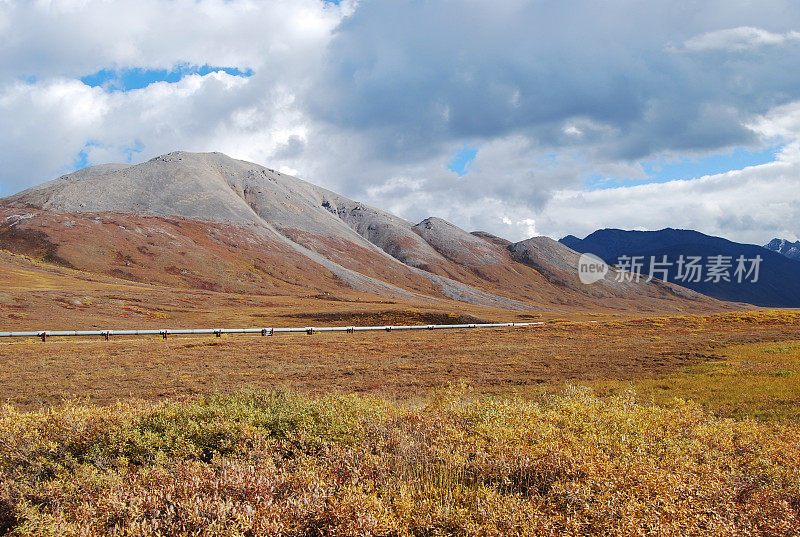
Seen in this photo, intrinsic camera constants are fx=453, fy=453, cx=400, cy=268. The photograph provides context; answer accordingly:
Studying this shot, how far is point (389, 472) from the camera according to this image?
7.14 metres

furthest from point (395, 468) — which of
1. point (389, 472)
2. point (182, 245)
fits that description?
point (182, 245)

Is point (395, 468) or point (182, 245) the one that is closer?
point (395, 468)

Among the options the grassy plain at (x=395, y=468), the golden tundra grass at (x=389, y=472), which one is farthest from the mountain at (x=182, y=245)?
the golden tundra grass at (x=389, y=472)

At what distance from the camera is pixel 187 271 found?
12825 centimetres

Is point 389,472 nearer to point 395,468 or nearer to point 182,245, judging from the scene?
point 395,468

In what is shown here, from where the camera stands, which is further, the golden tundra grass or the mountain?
the mountain

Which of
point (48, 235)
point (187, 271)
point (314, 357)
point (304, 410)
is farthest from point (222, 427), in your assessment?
point (48, 235)

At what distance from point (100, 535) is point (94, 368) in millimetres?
25170

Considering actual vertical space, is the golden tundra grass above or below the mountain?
below

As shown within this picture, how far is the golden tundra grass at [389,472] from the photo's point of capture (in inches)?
215

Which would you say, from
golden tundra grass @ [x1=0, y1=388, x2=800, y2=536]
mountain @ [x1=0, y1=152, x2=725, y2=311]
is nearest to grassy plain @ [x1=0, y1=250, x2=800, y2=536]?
golden tundra grass @ [x1=0, y1=388, x2=800, y2=536]

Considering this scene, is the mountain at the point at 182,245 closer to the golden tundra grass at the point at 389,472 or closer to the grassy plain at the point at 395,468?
the grassy plain at the point at 395,468

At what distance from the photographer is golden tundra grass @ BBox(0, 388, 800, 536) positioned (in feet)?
18.0

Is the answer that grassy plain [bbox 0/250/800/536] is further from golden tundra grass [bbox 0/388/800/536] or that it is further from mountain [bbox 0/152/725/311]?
mountain [bbox 0/152/725/311]
